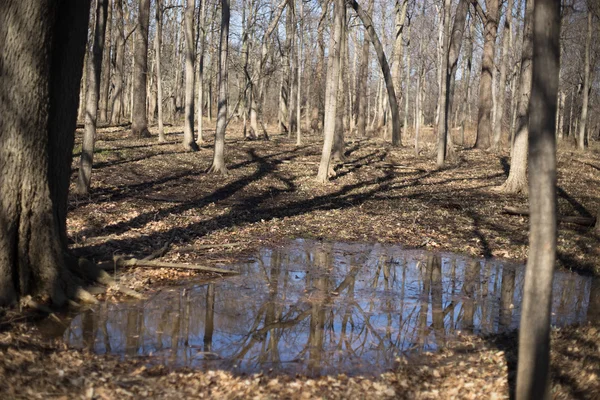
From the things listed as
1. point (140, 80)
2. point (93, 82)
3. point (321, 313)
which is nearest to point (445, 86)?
point (93, 82)

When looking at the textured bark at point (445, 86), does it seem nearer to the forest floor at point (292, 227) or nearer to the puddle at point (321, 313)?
the forest floor at point (292, 227)

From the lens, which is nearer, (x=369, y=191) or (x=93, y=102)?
(x=93, y=102)

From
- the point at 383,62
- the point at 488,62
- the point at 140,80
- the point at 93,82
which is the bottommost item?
the point at 93,82

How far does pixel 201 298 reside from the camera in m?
8.00

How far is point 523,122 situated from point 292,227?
8.05 m

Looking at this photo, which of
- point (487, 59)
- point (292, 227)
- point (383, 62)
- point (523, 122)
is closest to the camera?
point (292, 227)

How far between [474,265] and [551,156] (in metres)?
6.30

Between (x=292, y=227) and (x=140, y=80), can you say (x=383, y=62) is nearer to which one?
(x=140, y=80)

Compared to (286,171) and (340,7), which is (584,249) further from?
(286,171)

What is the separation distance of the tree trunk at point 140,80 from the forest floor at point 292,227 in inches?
33.9

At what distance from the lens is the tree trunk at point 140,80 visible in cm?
2659

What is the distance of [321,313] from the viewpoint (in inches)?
299

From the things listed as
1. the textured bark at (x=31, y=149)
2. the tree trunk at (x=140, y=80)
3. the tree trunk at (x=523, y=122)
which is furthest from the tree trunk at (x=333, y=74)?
the tree trunk at (x=140, y=80)

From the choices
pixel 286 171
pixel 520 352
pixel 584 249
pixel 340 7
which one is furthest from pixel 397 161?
pixel 520 352
